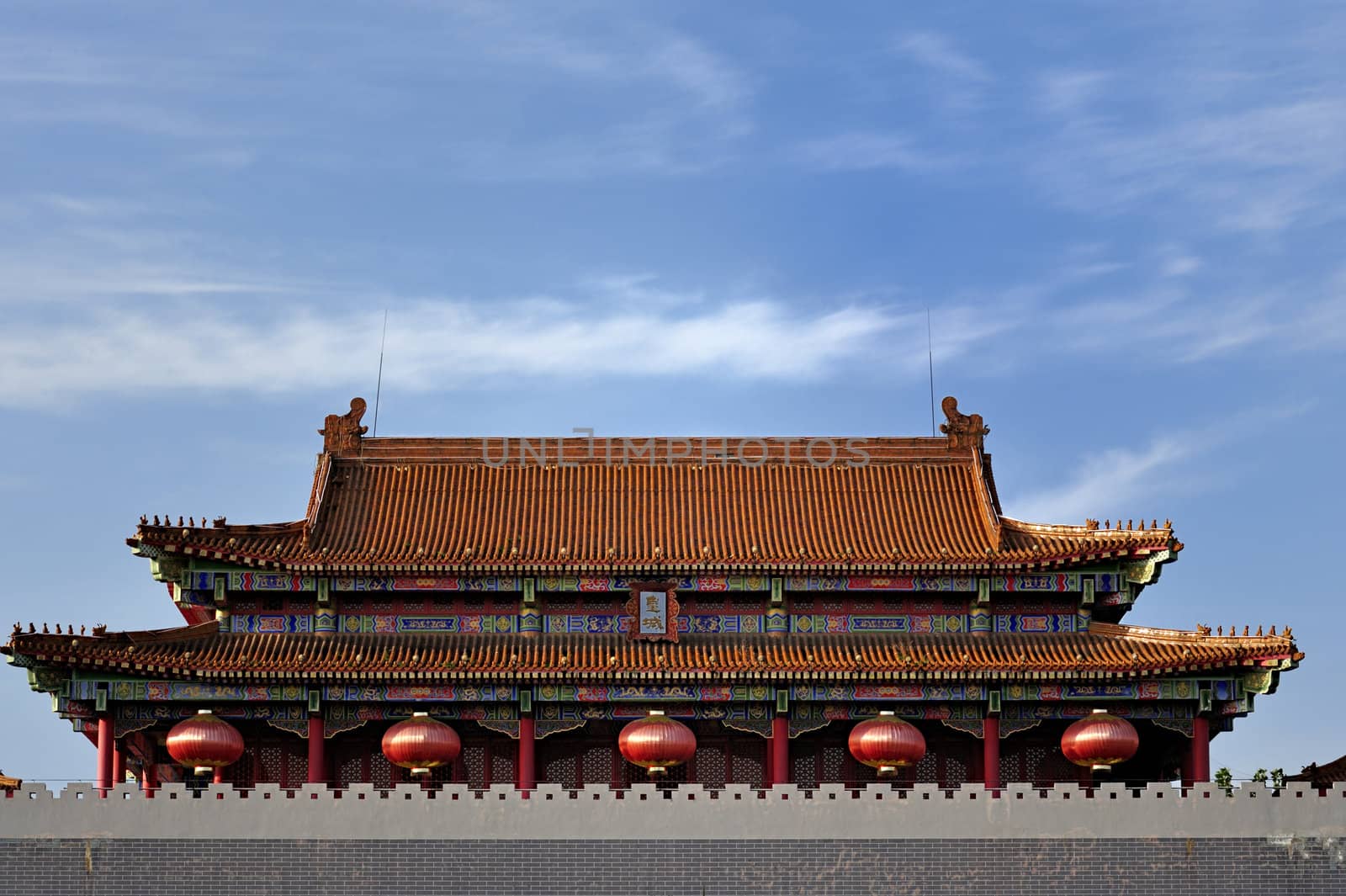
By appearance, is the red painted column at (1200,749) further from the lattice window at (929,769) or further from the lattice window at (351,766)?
the lattice window at (351,766)

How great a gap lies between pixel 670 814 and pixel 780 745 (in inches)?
181

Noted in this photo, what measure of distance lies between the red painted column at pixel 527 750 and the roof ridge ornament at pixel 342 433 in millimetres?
9917

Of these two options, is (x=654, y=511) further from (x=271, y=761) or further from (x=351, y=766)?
(x=271, y=761)

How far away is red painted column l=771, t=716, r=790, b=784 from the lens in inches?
1907

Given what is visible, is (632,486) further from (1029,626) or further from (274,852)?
(274,852)

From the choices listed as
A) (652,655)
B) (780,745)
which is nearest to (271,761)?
(652,655)

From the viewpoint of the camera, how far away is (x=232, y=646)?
163 ft

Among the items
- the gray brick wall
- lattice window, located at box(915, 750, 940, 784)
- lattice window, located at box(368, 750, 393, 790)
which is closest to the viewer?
the gray brick wall

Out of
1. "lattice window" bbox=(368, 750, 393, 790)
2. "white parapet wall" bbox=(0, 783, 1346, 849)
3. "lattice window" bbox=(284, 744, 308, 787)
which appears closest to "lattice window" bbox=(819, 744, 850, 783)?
"white parapet wall" bbox=(0, 783, 1346, 849)

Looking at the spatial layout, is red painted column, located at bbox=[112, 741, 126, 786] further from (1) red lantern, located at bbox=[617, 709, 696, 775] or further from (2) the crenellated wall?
(1) red lantern, located at bbox=[617, 709, 696, 775]

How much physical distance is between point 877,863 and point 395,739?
417 inches

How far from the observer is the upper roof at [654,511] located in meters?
50.1

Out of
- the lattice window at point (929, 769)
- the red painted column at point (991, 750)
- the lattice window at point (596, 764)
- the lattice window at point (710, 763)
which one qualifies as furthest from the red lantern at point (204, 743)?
the red painted column at point (991, 750)

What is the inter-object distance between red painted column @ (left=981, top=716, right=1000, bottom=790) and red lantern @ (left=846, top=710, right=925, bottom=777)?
1630 millimetres
